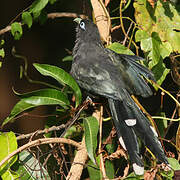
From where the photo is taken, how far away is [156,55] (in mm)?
1920

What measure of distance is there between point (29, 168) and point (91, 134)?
317 millimetres

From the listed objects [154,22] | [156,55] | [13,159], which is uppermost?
[154,22]

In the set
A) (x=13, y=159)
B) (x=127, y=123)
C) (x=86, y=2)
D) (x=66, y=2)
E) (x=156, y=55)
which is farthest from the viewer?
(x=66, y=2)

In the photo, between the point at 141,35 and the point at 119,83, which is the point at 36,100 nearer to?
the point at 119,83

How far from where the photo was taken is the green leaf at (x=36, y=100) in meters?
1.73

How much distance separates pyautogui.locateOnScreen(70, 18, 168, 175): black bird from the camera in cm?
173

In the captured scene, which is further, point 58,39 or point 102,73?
point 58,39

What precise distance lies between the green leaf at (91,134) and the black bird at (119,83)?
5.0 inches

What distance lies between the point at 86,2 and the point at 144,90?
0.84m

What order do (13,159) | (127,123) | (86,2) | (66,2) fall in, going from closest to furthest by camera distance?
(13,159) < (127,123) < (86,2) < (66,2)

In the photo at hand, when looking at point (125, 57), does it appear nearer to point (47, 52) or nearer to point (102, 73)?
point (102, 73)

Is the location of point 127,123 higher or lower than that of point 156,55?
lower

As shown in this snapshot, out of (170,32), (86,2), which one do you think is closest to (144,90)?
(170,32)

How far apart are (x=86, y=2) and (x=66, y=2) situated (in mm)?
616
